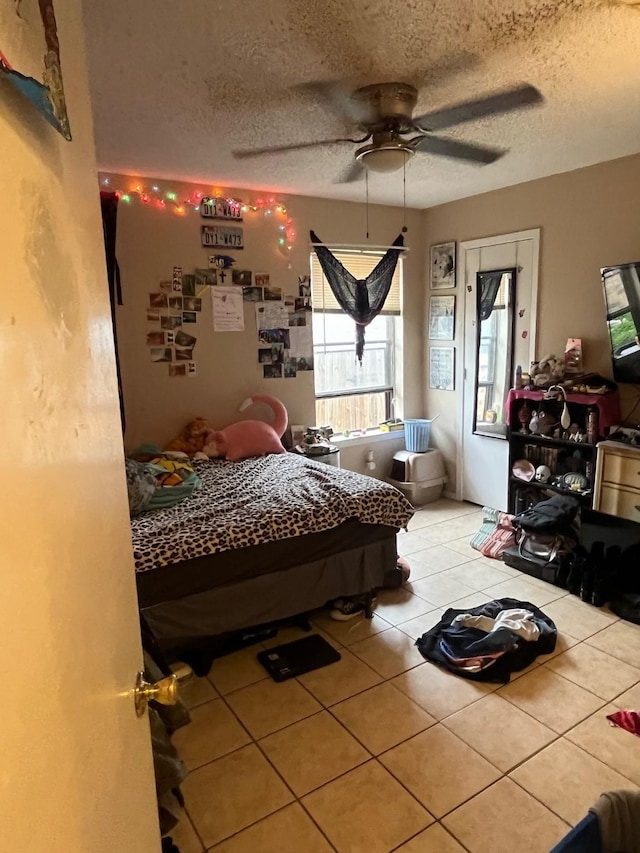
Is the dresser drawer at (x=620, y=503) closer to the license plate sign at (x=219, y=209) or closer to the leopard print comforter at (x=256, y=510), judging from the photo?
the leopard print comforter at (x=256, y=510)

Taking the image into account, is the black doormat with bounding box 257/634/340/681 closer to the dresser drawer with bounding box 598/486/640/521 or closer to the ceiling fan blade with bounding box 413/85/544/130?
the dresser drawer with bounding box 598/486/640/521

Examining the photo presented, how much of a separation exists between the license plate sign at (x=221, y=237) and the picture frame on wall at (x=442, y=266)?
5.75ft

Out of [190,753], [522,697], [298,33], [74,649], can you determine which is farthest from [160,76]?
[522,697]

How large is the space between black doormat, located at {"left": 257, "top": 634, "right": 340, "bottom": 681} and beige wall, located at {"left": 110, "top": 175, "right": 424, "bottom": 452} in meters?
1.76

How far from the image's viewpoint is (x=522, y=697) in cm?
233

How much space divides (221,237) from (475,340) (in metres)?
2.16

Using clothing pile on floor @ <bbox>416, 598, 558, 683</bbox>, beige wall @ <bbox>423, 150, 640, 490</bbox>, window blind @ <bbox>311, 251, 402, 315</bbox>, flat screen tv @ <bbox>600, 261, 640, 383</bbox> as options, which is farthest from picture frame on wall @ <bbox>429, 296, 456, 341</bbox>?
clothing pile on floor @ <bbox>416, 598, 558, 683</bbox>

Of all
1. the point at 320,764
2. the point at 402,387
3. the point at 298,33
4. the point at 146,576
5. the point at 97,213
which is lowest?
the point at 320,764

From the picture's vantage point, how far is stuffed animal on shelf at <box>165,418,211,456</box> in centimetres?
371

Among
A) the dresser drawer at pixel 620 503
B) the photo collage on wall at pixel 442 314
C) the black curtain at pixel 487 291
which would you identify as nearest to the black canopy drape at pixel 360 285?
the photo collage on wall at pixel 442 314

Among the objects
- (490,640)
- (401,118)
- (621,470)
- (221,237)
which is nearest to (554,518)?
(621,470)

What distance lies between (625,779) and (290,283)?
11.5 feet

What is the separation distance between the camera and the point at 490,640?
2.56 m

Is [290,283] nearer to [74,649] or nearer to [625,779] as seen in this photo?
[625,779]
